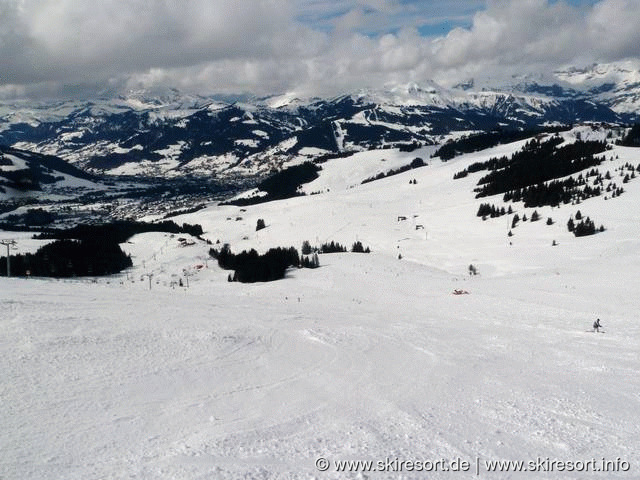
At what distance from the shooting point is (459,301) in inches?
1629

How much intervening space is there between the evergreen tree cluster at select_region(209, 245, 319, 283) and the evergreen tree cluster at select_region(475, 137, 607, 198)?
9594 cm

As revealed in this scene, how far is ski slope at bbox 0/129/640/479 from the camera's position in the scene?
44.1 feet

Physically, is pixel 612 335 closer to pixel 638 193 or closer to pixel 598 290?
pixel 598 290

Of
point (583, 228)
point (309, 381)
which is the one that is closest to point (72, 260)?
point (309, 381)

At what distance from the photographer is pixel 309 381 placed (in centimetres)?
1959

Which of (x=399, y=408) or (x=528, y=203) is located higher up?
(x=528, y=203)

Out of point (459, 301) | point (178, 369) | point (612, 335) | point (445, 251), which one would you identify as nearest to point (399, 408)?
point (178, 369)

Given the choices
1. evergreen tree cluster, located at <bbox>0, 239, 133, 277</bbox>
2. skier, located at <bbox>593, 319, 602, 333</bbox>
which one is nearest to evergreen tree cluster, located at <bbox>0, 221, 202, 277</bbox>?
evergreen tree cluster, located at <bbox>0, 239, 133, 277</bbox>

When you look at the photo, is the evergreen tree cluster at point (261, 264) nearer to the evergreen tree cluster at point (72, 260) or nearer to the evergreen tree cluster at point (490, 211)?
the evergreen tree cluster at point (72, 260)

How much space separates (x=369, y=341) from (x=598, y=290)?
28948 millimetres

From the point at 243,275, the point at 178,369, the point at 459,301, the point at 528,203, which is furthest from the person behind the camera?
the point at 528,203

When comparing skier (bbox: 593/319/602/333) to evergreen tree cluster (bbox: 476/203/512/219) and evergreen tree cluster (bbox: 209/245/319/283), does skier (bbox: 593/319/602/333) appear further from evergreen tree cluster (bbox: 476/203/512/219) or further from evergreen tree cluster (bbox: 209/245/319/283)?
evergreen tree cluster (bbox: 476/203/512/219)

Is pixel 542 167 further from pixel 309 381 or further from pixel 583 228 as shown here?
pixel 309 381

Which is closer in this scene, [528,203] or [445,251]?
[445,251]
